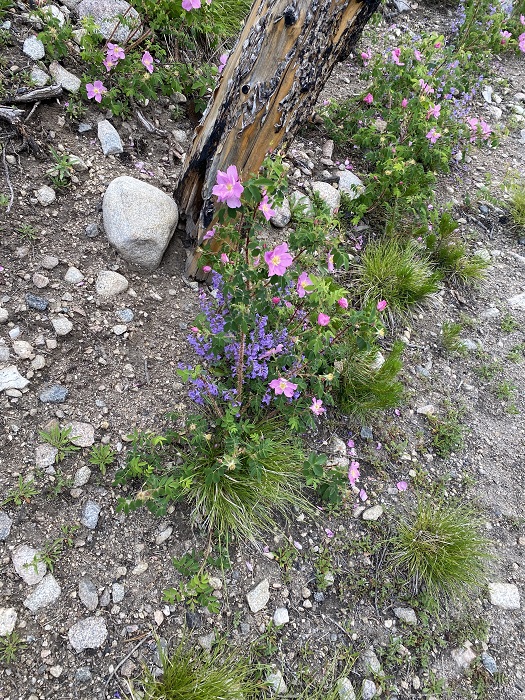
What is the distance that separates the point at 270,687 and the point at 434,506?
4.14 feet

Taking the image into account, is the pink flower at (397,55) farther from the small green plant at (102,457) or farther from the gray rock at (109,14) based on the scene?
the small green plant at (102,457)

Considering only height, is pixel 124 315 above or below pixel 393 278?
below

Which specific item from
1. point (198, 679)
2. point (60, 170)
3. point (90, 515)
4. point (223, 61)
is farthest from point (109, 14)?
point (198, 679)

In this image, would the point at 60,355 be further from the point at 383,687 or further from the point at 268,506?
the point at 383,687

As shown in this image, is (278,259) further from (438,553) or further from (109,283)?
(438,553)

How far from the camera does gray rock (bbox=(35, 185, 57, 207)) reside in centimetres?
313

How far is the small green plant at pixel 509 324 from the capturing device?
3.88 metres

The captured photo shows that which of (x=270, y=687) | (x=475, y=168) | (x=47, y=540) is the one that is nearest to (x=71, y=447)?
(x=47, y=540)

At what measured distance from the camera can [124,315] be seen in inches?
117

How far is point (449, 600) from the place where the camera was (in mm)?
2645

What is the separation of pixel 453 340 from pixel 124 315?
2.17 metres

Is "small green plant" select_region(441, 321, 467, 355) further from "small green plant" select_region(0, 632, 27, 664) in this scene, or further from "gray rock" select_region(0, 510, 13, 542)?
"small green plant" select_region(0, 632, 27, 664)

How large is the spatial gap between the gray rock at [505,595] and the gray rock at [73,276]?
273 centimetres

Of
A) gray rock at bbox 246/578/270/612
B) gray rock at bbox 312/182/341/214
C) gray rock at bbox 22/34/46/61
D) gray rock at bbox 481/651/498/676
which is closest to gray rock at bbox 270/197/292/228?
gray rock at bbox 312/182/341/214
